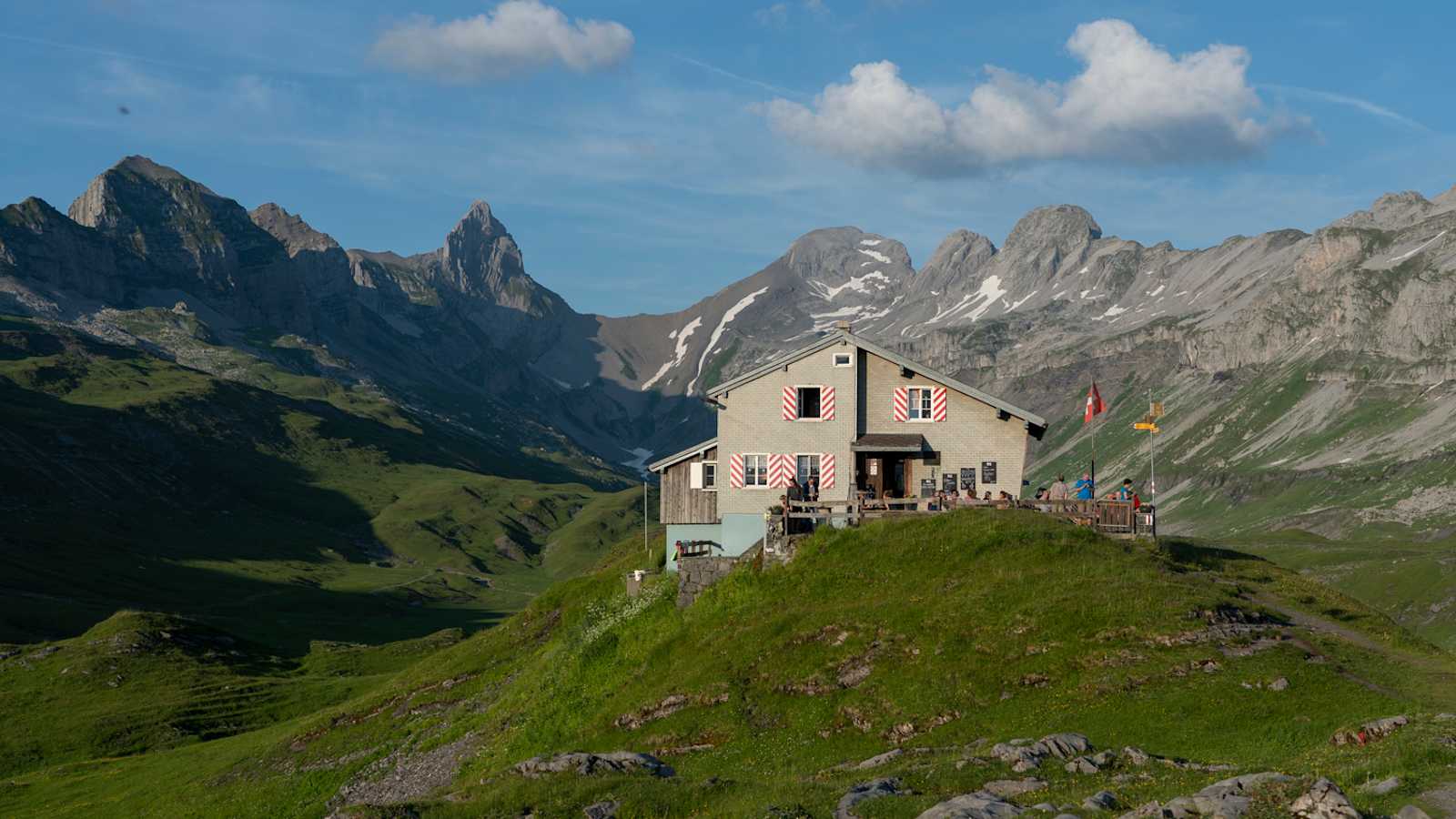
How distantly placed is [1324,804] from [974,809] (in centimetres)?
641

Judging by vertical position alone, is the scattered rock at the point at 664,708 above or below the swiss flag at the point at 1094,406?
below

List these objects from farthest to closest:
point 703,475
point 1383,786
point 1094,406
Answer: point 703,475 < point 1094,406 < point 1383,786

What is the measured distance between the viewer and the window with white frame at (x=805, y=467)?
67.7 meters

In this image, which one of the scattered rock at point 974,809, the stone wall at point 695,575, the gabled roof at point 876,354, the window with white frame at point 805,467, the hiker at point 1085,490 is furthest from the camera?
the window with white frame at point 805,467

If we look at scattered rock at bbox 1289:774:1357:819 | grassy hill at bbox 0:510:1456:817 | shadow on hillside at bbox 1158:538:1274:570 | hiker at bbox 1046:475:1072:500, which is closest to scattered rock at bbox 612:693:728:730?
grassy hill at bbox 0:510:1456:817

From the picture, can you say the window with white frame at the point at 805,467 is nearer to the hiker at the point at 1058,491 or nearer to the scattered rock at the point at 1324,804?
the hiker at the point at 1058,491

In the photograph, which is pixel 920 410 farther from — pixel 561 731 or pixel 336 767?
pixel 336 767

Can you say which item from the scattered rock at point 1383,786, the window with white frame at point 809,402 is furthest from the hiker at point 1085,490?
the scattered rock at point 1383,786

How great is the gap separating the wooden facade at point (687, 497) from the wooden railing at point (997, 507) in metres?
13.1

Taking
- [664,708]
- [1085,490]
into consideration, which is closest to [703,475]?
[1085,490]

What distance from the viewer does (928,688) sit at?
132 ft

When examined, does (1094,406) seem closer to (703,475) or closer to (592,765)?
(703,475)

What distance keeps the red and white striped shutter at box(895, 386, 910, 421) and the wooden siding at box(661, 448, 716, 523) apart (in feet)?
33.8

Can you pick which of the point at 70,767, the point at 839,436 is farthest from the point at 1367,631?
the point at 70,767
